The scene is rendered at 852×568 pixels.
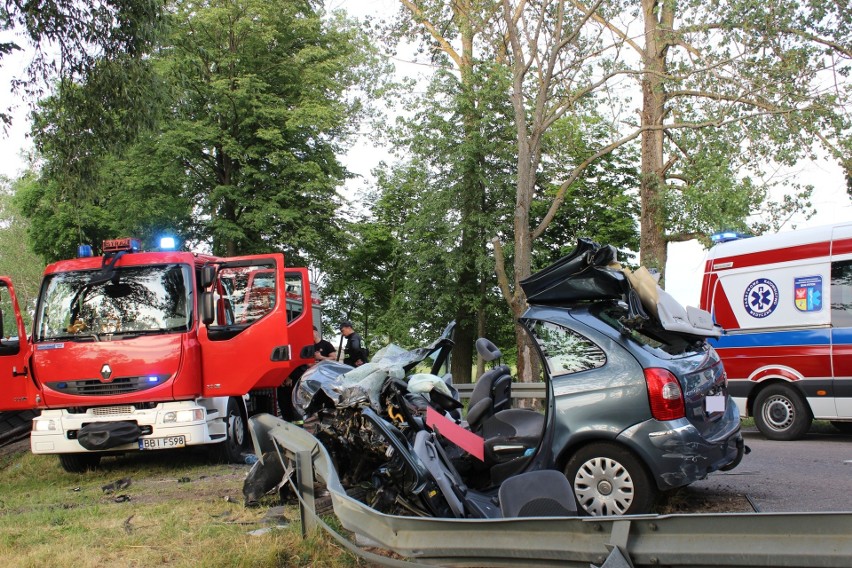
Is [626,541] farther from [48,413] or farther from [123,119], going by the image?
[123,119]

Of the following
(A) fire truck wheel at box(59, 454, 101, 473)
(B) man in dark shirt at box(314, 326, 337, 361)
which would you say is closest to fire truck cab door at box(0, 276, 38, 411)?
(A) fire truck wheel at box(59, 454, 101, 473)

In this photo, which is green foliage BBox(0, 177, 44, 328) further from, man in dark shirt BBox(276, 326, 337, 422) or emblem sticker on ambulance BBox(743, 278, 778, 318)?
emblem sticker on ambulance BBox(743, 278, 778, 318)

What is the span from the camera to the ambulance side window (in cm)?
914

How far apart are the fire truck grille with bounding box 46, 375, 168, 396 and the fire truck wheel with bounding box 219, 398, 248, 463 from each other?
116cm

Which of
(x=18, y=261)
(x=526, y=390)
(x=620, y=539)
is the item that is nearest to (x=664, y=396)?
(x=620, y=539)

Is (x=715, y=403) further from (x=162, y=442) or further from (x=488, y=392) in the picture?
(x=162, y=442)

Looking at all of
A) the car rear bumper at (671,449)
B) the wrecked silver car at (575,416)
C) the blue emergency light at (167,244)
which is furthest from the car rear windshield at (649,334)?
the blue emergency light at (167,244)

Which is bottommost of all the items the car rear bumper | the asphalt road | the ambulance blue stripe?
the asphalt road

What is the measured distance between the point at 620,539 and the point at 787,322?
8095 millimetres

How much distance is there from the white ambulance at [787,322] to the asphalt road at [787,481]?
648mm

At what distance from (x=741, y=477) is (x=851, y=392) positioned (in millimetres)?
3130

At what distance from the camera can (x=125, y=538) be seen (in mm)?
5348

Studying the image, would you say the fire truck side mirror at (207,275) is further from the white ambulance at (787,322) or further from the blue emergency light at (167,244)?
the white ambulance at (787,322)

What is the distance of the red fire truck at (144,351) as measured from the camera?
29.1 feet
